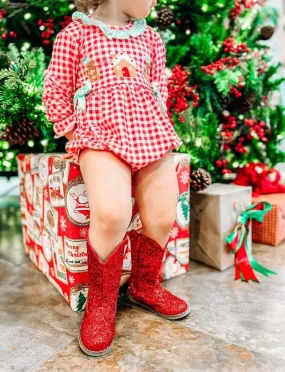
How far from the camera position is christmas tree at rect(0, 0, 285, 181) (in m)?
1.32

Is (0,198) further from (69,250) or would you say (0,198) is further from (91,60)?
(91,60)

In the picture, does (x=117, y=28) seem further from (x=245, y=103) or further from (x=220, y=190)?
(x=245, y=103)

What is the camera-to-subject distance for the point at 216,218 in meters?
1.21

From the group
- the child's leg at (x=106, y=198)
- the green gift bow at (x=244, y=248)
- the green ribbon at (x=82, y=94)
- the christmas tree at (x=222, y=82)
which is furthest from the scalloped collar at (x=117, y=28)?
the green gift bow at (x=244, y=248)

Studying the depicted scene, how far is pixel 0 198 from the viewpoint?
2.32 m

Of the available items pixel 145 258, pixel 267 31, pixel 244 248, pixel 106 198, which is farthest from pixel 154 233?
pixel 267 31

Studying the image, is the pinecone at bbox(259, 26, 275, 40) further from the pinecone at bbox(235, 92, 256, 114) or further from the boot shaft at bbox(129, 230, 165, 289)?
the boot shaft at bbox(129, 230, 165, 289)

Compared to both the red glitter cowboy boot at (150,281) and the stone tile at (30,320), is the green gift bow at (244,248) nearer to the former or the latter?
the red glitter cowboy boot at (150,281)

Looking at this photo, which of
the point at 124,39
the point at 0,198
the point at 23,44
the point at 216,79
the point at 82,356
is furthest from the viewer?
the point at 0,198

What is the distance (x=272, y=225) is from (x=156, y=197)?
0.67 metres

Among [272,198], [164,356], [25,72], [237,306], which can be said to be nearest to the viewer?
[164,356]

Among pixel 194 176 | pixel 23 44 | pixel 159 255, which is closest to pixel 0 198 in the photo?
pixel 23 44

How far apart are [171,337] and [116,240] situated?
25 centimetres

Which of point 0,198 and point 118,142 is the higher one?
point 118,142
